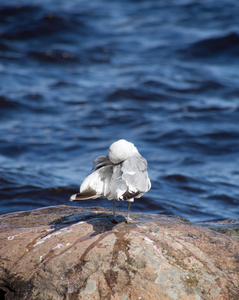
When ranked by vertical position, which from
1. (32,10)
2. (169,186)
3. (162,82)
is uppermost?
(32,10)

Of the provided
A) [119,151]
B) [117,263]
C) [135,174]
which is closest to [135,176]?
[135,174]

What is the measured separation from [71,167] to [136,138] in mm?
2175

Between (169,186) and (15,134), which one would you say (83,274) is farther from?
(15,134)

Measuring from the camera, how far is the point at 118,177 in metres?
3.77

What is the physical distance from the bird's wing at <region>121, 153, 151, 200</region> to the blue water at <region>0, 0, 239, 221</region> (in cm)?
293

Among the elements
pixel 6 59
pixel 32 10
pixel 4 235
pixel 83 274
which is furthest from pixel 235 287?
pixel 32 10

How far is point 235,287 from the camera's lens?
137 inches

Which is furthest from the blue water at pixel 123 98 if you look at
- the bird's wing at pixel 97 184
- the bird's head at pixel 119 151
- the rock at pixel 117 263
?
the bird's head at pixel 119 151

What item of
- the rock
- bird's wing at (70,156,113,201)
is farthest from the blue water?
bird's wing at (70,156,113,201)

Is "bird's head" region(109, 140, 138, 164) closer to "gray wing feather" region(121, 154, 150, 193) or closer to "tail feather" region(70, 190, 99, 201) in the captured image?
"gray wing feather" region(121, 154, 150, 193)

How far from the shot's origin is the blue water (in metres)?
7.82

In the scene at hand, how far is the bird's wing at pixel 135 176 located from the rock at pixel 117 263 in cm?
38

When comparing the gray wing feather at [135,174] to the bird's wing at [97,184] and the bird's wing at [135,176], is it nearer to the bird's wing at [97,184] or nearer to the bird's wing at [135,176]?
the bird's wing at [135,176]

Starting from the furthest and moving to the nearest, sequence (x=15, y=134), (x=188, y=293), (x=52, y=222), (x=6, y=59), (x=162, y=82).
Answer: (x=6, y=59) → (x=162, y=82) → (x=15, y=134) → (x=52, y=222) → (x=188, y=293)
